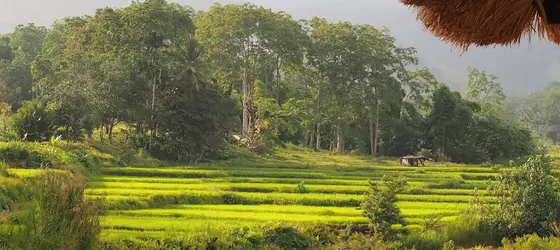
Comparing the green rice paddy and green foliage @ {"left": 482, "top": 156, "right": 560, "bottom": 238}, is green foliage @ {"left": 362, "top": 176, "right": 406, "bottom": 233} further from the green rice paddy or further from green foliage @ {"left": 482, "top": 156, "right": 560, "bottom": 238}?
green foliage @ {"left": 482, "top": 156, "right": 560, "bottom": 238}

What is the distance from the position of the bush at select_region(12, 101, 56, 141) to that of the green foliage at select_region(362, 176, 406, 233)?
13.0 meters

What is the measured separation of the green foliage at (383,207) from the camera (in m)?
10.9

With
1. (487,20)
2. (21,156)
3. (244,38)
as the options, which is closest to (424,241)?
(487,20)

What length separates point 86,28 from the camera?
24328 mm

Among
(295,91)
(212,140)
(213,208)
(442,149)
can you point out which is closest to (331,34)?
(295,91)

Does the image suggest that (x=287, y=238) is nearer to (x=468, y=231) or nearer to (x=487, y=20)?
(x=468, y=231)

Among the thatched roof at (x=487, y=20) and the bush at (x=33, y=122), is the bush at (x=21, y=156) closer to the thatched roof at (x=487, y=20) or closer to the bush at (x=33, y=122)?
the bush at (x=33, y=122)

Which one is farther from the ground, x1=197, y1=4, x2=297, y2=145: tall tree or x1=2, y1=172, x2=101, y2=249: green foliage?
x1=197, y1=4, x2=297, y2=145: tall tree

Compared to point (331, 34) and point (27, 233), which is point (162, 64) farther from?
point (27, 233)

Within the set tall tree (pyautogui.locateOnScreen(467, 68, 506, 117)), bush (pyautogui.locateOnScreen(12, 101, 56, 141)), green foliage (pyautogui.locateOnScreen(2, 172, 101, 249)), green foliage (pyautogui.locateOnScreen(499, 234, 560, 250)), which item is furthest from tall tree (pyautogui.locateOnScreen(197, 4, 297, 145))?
tall tree (pyautogui.locateOnScreen(467, 68, 506, 117))

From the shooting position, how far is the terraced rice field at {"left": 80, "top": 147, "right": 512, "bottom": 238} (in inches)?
450

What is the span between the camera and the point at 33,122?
61.1ft

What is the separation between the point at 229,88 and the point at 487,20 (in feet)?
94.9

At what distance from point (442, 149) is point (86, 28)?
20.2 metres
